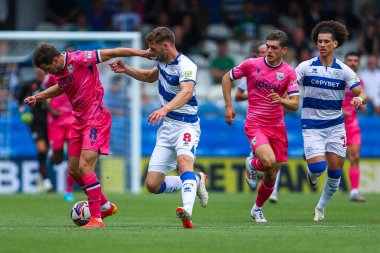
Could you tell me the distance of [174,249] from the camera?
9.88 meters

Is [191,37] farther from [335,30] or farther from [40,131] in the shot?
[335,30]

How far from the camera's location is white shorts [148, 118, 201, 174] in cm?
1237

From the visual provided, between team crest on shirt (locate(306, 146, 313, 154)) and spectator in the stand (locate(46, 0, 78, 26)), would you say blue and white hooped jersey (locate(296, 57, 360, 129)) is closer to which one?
team crest on shirt (locate(306, 146, 313, 154))

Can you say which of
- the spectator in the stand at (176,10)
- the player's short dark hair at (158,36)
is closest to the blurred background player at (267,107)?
the player's short dark hair at (158,36)

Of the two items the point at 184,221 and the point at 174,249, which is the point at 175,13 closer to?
the point at 184,221

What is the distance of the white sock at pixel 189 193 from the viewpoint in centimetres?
1172

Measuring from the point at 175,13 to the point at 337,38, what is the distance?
1282 cm

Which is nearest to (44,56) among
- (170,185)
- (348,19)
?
(170,185)

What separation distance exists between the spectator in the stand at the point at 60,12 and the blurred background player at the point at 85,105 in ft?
44.6

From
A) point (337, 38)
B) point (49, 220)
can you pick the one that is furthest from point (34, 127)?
point (337, 38)

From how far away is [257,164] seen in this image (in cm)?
1370

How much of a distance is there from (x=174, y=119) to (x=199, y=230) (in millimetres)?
1521

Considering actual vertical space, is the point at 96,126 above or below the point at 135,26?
below

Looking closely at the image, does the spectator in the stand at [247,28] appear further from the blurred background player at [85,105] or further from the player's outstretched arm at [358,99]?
the blurred background player at [85,105]
